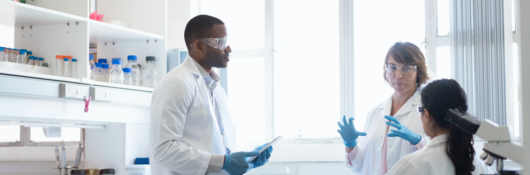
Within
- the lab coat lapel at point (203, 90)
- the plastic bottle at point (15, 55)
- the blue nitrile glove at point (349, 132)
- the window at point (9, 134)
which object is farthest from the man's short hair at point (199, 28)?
the window at point (9, 134)

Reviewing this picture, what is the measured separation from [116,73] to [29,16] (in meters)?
0.51

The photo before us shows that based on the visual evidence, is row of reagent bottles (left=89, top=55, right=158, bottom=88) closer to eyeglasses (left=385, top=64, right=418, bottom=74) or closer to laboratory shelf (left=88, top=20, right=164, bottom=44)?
laboratory shelf (left=88, top=20, right=164, bottom=44)

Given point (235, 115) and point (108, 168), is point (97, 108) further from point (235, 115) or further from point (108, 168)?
point (235, 115)

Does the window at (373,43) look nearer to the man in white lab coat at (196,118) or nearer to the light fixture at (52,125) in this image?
the man in white lab coat at (196,118)

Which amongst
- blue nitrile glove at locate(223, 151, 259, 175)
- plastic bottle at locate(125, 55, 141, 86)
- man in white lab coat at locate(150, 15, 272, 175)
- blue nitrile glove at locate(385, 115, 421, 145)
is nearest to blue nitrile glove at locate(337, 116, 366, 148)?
blue nitrile glove at locate(385, 115, 421, 145)

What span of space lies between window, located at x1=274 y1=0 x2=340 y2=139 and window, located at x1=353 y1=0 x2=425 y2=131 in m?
0.15

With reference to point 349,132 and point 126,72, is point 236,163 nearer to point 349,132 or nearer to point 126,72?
point 349,132

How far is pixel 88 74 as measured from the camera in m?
1.94

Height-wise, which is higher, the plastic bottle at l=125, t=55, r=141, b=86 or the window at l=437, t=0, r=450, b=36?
the window at l=437, t=0, r=450, b=36

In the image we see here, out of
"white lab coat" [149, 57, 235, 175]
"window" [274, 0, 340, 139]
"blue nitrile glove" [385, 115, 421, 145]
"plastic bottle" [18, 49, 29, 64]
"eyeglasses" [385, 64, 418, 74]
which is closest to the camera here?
"white lab coat" [149, 57, 235, 175]

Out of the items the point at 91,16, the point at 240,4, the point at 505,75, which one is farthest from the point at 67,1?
the point at 505,75

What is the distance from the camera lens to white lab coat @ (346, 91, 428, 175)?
1684 mm

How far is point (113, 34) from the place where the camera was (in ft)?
7.27

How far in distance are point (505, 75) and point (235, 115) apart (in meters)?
1.87
